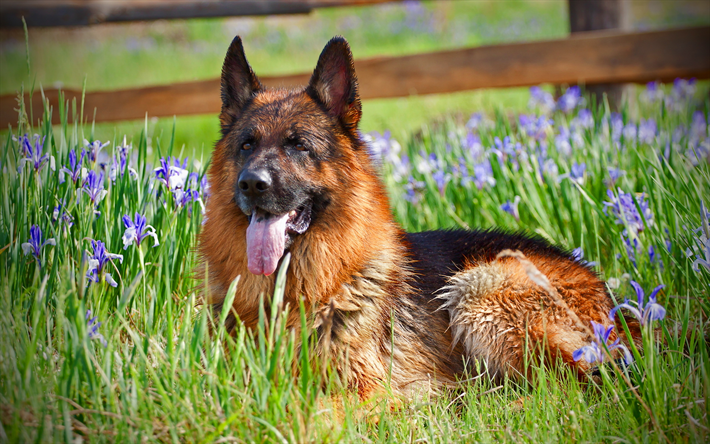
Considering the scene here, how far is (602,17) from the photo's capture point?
5.97m

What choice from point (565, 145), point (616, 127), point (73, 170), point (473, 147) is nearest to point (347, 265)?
point (73, 170)

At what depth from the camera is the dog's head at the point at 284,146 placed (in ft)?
7.97

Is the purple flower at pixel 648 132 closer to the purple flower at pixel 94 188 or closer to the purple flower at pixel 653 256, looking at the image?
the purple flower at pixel 653 256

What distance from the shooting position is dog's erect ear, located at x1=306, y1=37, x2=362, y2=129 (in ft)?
8.73

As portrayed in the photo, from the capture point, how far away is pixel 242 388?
1.98m

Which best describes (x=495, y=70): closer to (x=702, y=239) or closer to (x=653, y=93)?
(x=653, y=93)

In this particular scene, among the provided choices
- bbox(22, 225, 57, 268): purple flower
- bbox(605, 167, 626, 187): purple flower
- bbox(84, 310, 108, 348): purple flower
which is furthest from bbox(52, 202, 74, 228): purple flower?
bbox(605, 167, 626, 187): purple flower

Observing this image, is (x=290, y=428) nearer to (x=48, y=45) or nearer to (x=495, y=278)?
(x=495, y=278)

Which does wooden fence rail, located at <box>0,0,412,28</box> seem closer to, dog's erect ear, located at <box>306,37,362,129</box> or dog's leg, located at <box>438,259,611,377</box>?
dog's erect ear, located at <box>306,37,362,129</box>

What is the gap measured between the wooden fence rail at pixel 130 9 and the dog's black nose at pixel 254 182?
431cm

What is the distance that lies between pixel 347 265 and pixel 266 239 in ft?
1.49

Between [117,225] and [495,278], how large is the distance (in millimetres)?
2061

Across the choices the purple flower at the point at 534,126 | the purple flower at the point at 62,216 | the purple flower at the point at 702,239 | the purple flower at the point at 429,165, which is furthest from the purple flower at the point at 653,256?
the purple flower at the point at 62,216

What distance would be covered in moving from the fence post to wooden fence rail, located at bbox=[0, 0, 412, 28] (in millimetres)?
2623
